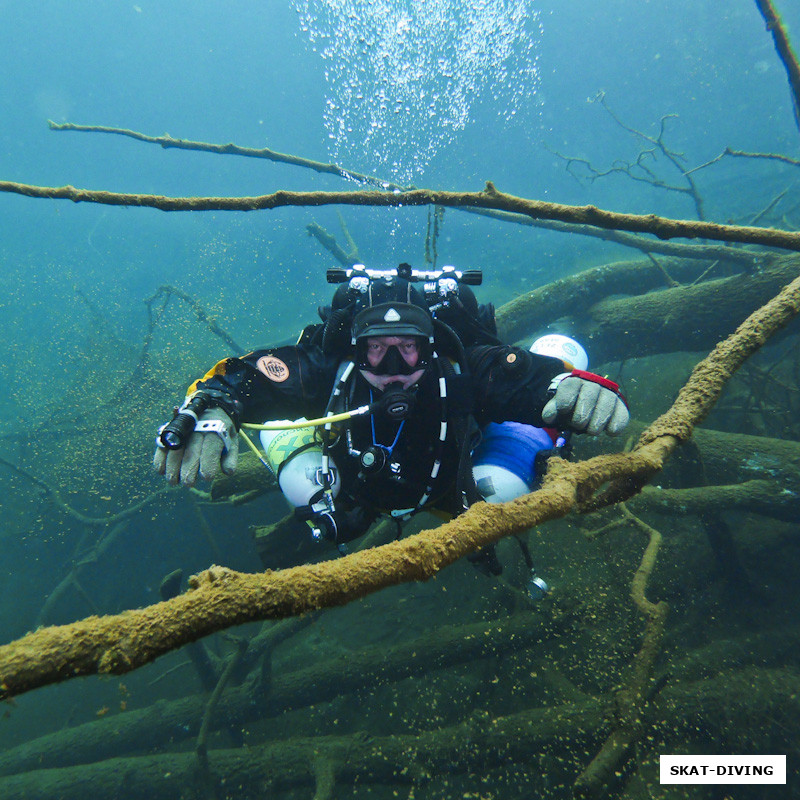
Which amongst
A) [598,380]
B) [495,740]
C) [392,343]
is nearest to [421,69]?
[392,343]

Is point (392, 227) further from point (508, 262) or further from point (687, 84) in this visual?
point (687, 84)

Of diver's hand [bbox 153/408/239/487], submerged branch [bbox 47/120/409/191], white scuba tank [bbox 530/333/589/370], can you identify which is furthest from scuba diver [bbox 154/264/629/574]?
submerged branch [bbox 47/120/409/191]

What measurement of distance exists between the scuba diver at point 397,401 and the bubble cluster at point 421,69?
146 feet

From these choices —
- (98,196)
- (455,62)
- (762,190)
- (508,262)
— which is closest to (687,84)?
(455,62)

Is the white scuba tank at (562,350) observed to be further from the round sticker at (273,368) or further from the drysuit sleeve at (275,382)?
the round sticker at (273,368)

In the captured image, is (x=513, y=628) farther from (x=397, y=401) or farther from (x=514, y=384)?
(x=397, y=401)

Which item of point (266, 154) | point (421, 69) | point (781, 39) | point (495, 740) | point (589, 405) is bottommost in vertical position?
point (495, 740)

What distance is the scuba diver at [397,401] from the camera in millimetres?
2621

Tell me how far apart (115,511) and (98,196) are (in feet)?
22.1

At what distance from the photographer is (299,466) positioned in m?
2.97

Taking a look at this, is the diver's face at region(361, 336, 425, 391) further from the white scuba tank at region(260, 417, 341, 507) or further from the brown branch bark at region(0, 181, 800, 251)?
the brown branch bark at region(0, 181, 800, 251)

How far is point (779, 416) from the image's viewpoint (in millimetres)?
5836

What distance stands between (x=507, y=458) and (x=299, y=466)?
4.86 ft

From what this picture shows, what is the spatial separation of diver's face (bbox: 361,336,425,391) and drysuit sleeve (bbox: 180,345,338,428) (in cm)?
36
